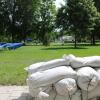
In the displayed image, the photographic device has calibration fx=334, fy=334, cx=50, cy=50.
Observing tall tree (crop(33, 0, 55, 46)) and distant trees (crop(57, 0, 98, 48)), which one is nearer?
distant trees (crop(57, 0, 98, 48))

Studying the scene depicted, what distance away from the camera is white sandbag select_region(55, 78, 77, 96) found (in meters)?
4.79

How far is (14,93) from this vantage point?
6.46 metres

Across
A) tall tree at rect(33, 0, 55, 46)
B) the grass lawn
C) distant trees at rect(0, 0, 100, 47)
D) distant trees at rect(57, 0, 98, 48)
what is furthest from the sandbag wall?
tall tree at rect(33, 0, 55, 46)

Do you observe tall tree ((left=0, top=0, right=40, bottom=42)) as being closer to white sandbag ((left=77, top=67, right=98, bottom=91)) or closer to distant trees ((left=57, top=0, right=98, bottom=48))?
distant trees ((left=57, top=0, right=98, bottom=48))

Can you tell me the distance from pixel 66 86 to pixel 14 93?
195cm

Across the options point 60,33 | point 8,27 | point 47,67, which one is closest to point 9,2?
point 8,27

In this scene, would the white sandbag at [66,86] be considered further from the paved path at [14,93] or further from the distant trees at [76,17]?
the distant trees at [76,17]

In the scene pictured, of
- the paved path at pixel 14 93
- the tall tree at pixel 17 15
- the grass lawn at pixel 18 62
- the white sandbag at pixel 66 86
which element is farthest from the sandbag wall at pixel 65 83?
the tall tree at pixel 17 15

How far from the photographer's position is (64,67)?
5.12 metres

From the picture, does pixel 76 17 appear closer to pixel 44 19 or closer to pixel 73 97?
pixel 44 19

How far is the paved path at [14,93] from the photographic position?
A: 597 cm

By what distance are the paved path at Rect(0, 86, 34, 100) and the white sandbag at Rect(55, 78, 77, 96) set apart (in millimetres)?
1081

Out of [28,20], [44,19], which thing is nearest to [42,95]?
[28,20]

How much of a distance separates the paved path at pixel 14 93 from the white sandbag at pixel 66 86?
1081 millimetres
